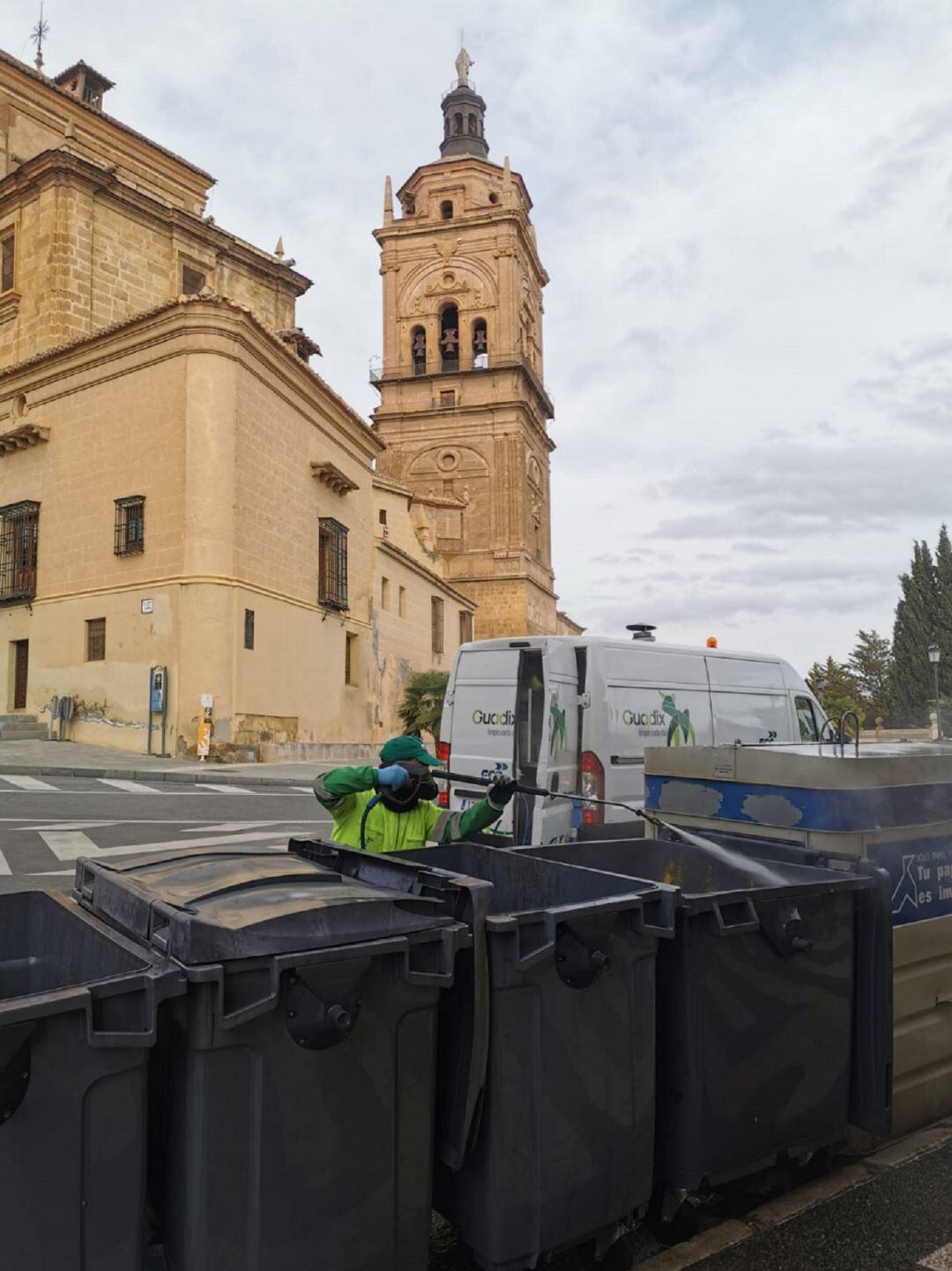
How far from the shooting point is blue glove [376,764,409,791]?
4.23 meters

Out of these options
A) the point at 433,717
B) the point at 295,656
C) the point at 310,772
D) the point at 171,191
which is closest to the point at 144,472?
the point at 295,656

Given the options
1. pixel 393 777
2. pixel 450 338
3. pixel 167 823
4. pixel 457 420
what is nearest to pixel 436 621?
pixel 457 420

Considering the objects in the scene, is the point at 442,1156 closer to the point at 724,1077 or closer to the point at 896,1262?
the point at 724,1077

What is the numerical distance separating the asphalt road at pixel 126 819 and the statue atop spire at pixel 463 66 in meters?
61.7

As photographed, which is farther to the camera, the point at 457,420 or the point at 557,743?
the point at 457,420

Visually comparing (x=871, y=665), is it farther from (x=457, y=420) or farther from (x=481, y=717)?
(x=481, y=717)

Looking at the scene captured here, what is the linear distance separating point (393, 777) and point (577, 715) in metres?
4.89

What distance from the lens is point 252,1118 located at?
7.11 ft

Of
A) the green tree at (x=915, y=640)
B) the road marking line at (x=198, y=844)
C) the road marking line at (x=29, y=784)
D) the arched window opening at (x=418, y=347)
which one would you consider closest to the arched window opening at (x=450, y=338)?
the arched window opening at (x=418, y=347)

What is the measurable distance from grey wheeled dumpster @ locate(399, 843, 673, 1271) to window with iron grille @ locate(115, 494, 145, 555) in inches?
881

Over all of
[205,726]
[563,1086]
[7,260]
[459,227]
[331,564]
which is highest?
[459,227]

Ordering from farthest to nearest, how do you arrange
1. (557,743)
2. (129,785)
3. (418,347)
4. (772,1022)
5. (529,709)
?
(418,347), (129,785), (529,709), (557,743), (772,1022)

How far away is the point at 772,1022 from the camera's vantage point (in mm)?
3119

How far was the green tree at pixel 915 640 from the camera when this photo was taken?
59.4m
